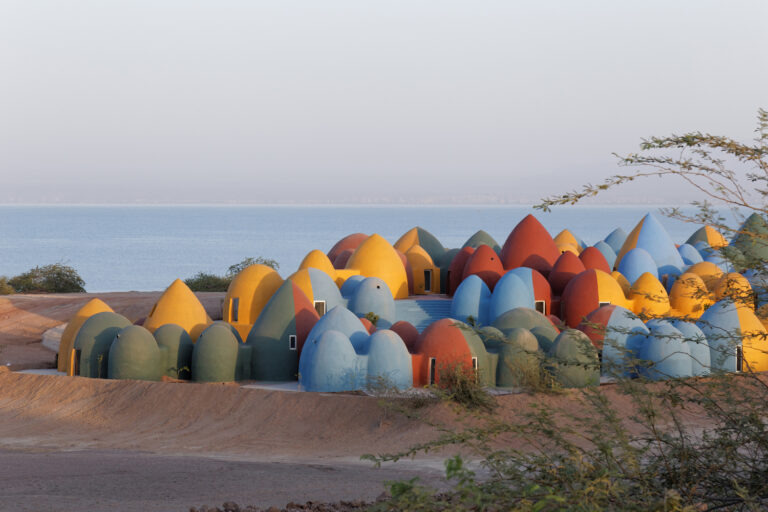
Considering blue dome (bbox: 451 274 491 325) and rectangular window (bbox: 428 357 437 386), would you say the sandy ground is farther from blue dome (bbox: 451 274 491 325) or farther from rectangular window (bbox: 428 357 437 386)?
blue dome (bbox: 451 274 491 325)

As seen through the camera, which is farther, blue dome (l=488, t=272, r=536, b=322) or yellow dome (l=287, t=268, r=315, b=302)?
yellow dome (l=287, t=268, r=315, b=302)

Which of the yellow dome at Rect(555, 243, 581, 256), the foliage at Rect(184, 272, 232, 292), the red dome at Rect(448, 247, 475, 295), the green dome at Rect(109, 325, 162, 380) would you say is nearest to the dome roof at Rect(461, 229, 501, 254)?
the yellow dome at Rect(555, 243, 581, 256)

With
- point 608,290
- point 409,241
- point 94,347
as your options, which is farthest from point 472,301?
point 94,347

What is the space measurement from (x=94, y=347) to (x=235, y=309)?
3816 millimetres

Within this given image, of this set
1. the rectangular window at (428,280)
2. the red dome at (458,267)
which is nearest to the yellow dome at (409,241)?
the rectangular window at (428,280)

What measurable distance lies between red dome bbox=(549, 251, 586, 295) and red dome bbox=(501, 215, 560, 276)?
0.70 metres

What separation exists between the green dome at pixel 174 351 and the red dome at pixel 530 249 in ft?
31.4

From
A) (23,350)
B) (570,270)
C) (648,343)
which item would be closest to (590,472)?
(648,343)

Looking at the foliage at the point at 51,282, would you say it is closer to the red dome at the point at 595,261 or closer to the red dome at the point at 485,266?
the red dome at the point at 485,266

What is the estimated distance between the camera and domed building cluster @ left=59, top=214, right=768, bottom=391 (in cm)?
1898

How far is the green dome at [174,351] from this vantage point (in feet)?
68.1

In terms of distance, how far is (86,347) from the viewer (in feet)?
69.5

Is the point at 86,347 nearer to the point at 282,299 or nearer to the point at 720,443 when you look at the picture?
the point at 282,299

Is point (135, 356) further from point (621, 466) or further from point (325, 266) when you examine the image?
point (621, 466)
